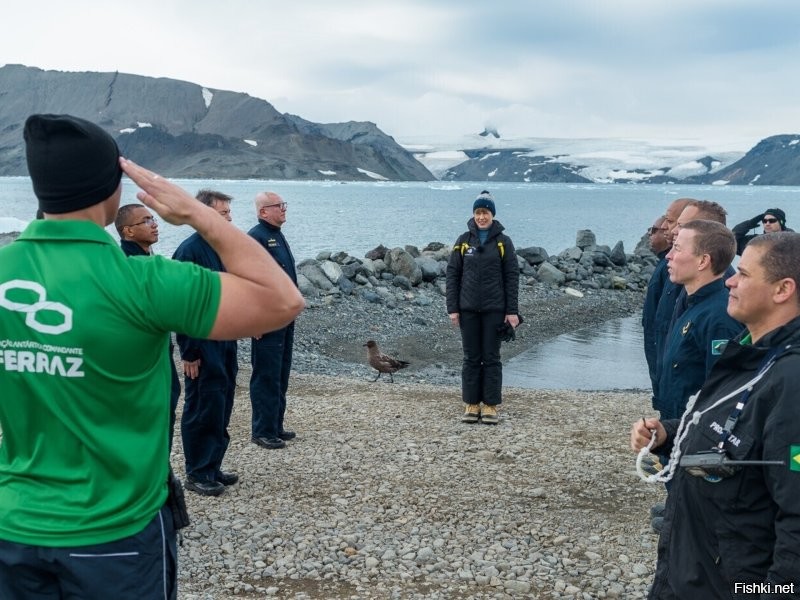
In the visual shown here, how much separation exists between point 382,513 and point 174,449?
281 centimetres

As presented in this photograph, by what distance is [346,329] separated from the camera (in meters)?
18.8

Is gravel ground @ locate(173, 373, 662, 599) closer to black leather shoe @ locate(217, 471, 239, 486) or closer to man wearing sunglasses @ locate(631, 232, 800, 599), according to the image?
black leather shoe @ locate(217, 471, 239, 486)

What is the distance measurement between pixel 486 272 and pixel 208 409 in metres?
3.70

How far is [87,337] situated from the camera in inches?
85.7

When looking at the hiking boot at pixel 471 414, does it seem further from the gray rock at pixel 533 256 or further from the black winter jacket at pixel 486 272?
the gray rock at pixel 533 256

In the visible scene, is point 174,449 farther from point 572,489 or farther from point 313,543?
point 572,489

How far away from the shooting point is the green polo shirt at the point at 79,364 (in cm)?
218

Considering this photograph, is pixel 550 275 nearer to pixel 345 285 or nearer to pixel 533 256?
pixel 533 256

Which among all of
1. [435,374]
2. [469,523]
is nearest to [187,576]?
[469,523]

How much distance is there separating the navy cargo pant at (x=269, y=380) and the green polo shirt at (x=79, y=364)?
17.3 ft

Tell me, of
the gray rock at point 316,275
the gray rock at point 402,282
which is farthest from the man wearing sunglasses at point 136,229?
the gray rock at point 402,282

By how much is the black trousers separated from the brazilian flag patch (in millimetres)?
6390

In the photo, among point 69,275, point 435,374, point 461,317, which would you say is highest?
point 69,275

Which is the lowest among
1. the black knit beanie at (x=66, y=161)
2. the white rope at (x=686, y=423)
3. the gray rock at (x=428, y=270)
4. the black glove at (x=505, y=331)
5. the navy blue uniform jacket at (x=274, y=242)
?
the gray rock at (x=428, y=270)
